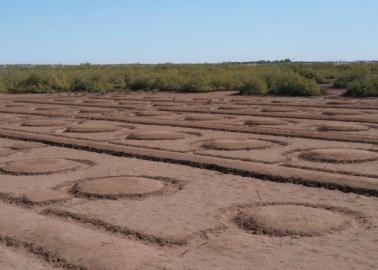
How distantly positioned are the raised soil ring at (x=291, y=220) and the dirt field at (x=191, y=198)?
0.04 feet

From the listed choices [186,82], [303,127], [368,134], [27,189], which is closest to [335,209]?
[27,189]

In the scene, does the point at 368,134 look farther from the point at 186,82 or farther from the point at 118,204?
the point at 186,82

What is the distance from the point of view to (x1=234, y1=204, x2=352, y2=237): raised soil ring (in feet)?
18.2

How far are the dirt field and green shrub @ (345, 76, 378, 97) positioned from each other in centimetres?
1051

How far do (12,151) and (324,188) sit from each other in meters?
6.05

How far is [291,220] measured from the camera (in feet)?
19.2

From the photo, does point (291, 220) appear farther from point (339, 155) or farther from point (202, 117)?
point (202, 117)

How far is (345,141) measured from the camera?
37.4 ft

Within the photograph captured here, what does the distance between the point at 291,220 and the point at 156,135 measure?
6857 mm

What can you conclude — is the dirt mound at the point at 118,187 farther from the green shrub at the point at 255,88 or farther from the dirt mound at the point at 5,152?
the green shrub at the point at 255,88

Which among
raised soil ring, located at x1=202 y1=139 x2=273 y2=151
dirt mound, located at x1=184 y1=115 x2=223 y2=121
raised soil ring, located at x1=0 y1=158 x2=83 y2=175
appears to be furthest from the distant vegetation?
raised soil ring, located at x1=0 y1=158 x2=83 y2=175

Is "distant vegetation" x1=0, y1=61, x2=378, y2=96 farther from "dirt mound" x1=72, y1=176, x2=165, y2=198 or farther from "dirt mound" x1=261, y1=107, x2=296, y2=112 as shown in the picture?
"dirt mound" x1=72, y1=176, x2=165, y2=198

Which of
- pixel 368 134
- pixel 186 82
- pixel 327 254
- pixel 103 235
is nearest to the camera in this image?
pixel 327 254

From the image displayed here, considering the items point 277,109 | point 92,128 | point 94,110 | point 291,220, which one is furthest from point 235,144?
point 94,110
